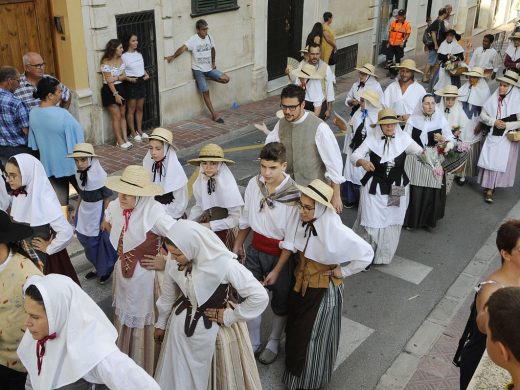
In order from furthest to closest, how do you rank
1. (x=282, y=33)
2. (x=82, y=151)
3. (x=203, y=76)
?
1. (x=282, y=33)
2. (x=203, y=76)
3. (x=82, y=151)

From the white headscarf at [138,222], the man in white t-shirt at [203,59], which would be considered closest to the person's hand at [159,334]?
the white headscarf at [138,222]

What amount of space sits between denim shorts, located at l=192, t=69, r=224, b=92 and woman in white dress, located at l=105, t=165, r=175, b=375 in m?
7.33

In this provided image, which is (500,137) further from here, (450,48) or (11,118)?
(11,118)

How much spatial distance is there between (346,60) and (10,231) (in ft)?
48.5

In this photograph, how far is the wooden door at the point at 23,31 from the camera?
911cm

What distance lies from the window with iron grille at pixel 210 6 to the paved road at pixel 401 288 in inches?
155

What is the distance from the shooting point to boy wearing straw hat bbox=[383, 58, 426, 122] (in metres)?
8.52

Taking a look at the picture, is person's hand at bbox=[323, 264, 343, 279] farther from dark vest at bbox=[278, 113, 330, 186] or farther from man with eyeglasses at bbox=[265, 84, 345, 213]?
dark vest at bbox=[278, 113, 330, 186]

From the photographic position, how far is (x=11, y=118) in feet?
22.2

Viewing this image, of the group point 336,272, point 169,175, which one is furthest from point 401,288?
point 169,175

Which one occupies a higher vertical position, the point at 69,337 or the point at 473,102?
the point at 69,337

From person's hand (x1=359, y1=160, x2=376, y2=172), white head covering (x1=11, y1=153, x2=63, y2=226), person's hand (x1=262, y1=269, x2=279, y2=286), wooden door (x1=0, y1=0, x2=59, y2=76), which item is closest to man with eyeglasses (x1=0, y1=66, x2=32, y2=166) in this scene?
white head covering (x1=11, y1=153, x2=63, y2=226)

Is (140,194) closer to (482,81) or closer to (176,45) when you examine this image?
(482,81)

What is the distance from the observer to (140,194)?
4.51 metres
